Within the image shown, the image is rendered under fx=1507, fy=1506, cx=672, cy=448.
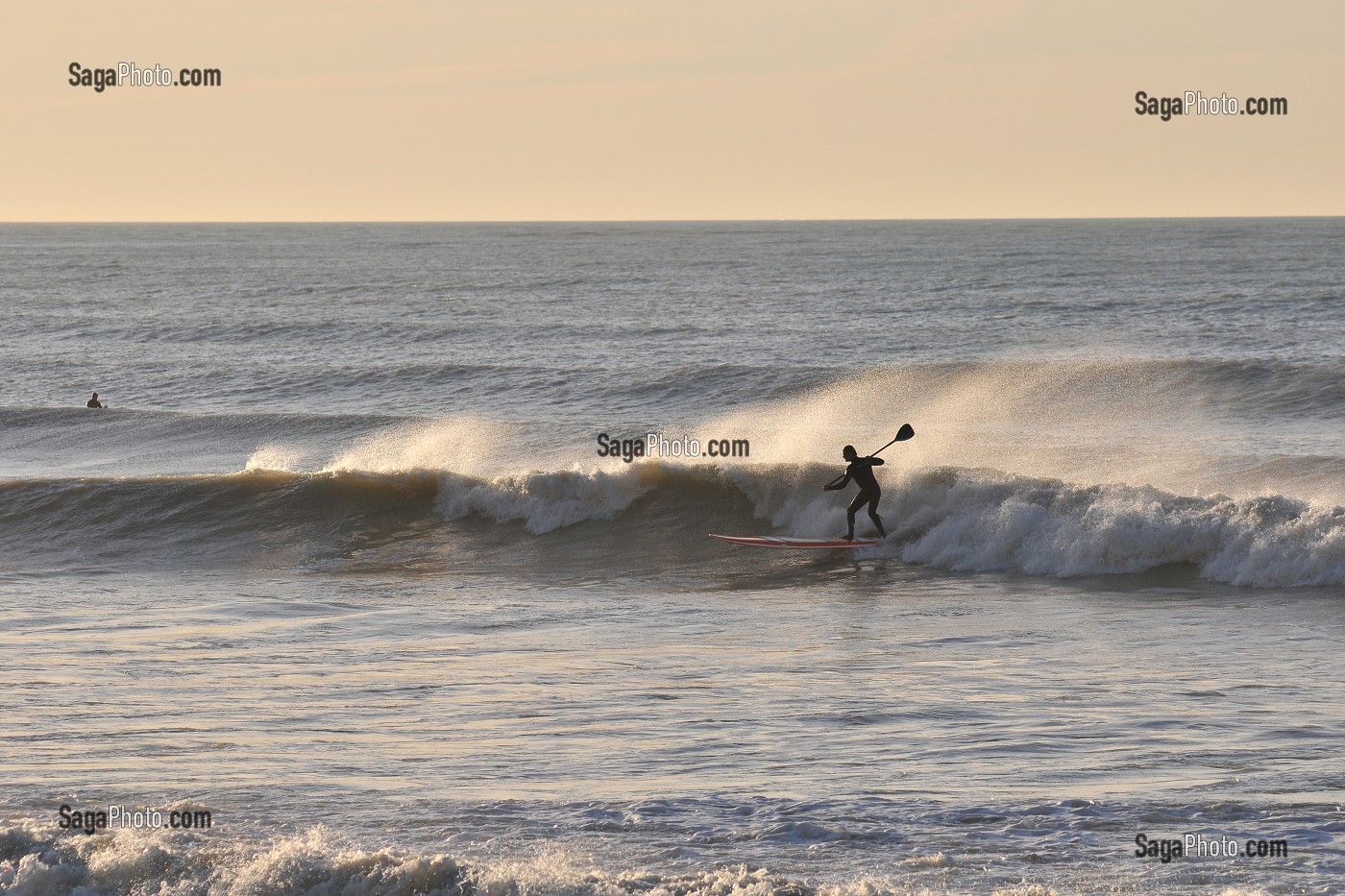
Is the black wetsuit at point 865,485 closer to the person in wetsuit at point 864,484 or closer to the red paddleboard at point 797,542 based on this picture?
the person in wetsuit at point 864,484

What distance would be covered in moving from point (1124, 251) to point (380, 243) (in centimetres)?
7424

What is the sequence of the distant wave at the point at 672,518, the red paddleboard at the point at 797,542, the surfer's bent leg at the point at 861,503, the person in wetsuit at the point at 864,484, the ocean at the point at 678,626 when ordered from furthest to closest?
the red paddleboard at the point at 797,542 < the surfer's bent leg at the point at 861,503 < the person in wetsuit at the point at 864,484 < the distant wave at the point at 672,518 < the ocean at the point at 678,626

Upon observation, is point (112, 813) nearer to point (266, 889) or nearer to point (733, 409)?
point (266, 889)

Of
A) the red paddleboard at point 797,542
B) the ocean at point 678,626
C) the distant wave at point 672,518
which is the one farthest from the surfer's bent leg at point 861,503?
the distant wave at point 672,518

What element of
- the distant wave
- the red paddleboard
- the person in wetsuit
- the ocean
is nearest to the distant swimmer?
the person in wetsuit

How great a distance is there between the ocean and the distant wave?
7 cm

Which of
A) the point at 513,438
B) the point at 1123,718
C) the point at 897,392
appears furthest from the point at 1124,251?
the point at 1123,718

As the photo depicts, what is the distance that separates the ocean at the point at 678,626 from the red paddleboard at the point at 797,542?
155 millimetres

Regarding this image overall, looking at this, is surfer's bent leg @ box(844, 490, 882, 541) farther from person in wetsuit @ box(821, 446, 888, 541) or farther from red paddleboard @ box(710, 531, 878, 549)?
red paddleboard @ box(710, 531, 878, 549)

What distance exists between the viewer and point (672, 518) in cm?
2147

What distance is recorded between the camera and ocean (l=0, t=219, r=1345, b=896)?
332 inches

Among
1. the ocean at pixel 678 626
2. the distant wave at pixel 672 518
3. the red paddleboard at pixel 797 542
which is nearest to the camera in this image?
the ocean at pixel 678 626

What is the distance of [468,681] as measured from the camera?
479 inches

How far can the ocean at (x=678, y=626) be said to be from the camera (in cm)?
844
